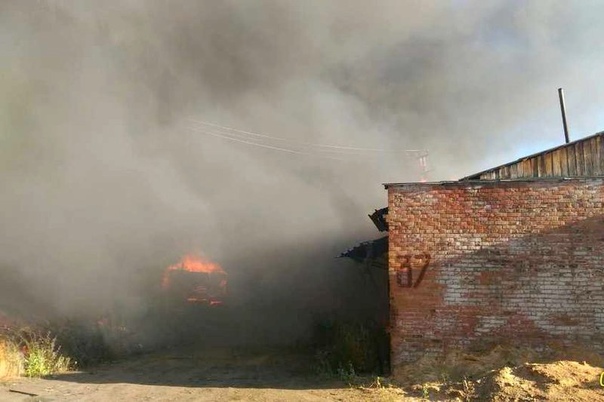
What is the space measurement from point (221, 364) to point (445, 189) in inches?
214

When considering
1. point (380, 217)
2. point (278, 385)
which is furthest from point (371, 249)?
point (278, 385)

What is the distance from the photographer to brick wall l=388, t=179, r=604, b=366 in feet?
20.6

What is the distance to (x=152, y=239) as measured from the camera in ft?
47.4

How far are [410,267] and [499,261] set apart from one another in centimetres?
123

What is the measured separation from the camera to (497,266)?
649 cm

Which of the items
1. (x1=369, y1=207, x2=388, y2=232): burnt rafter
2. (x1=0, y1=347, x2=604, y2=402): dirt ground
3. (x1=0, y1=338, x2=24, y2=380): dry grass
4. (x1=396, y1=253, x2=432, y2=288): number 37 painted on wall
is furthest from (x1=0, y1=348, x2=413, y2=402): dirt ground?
(x1=369, y1=207, x2=388, y2=232): burnt rafter

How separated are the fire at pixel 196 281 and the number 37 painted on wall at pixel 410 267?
9819 mm

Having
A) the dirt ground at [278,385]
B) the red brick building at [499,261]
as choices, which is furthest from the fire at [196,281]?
the red brick building at [499,261]

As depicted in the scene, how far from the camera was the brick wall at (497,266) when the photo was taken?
6.29 meters

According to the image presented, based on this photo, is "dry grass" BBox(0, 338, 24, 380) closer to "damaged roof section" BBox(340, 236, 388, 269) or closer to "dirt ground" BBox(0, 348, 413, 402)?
"dirt ground" BBox(0, 348, 413, 402)

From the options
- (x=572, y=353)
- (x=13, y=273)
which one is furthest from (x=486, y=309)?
(x=13, y=273)

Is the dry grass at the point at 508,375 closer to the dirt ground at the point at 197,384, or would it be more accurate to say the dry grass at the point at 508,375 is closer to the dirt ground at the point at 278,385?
the dirt ground at the point at 278,385

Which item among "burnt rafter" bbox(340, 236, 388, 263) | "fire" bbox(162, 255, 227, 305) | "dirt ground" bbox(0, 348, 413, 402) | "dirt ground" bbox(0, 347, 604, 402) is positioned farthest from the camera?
"fire" bbox(162, 255, 227, 305)

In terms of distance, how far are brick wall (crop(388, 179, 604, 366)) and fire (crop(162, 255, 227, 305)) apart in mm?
9967
